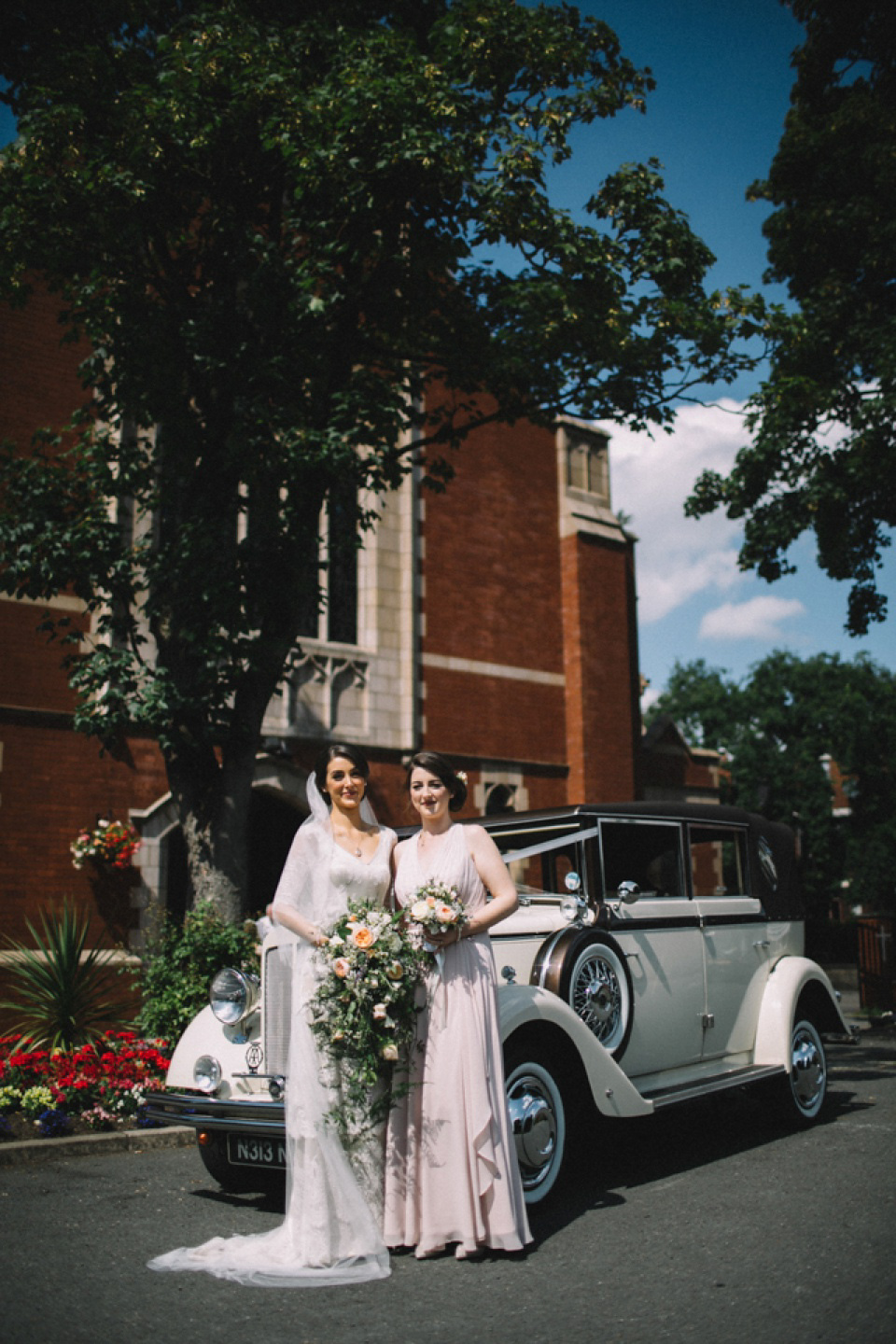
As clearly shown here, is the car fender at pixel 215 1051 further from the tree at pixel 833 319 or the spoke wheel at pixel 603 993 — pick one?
the tree at pixel 833 319

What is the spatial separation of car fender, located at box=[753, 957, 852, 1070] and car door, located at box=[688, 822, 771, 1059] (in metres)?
0.08

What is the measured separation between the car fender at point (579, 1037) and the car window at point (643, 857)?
103 centimetres

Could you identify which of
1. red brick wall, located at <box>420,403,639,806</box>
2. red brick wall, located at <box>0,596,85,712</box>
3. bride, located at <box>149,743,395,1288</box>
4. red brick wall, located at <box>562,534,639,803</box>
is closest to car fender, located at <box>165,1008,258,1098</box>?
bride, located at <box>149,743,395,1288</box>

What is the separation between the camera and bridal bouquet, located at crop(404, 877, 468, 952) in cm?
459

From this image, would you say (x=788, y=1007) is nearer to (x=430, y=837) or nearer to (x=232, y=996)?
(x=430, y=837)

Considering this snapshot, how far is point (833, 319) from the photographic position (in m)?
15.3

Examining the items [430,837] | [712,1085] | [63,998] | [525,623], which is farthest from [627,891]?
[525,623]

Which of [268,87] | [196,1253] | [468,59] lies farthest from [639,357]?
[196,1253]

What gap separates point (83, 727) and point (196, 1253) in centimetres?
519

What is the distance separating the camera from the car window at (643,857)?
634 centimetres

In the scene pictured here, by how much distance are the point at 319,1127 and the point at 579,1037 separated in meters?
1.42

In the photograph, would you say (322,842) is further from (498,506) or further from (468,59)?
(498,506)

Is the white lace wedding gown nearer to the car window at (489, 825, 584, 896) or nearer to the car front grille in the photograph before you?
the car front grille

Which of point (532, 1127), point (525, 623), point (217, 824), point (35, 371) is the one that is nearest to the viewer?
point (532, 1127)
